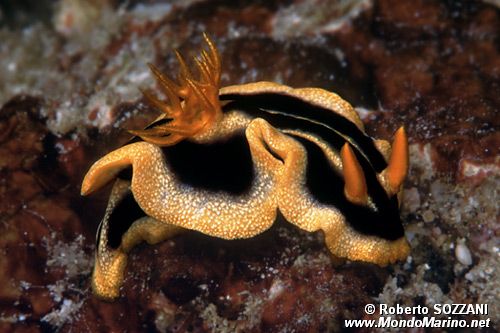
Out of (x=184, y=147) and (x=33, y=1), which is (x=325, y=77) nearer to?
(x=184, y=147)

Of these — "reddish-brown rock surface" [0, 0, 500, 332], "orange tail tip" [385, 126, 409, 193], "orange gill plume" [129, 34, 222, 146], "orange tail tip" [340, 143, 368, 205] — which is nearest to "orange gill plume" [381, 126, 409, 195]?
"orange tail tip" [385, 126, 409, 193]

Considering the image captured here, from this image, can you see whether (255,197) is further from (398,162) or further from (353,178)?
(398,162)

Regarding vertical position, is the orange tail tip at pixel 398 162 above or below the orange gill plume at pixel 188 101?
below

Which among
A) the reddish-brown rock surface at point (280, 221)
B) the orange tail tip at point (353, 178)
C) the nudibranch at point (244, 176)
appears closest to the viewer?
the orange tail tip at point (353, 178)

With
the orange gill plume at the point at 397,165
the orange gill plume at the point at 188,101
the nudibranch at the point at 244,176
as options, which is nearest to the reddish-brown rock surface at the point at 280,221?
the nudibranch at the point at 244,176

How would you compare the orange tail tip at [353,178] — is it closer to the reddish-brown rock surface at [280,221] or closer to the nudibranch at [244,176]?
the nudibranch at [244,176]

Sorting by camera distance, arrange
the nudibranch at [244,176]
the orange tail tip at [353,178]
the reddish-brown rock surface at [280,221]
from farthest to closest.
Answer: the reddish-brown rock surface at [280,221]
the nudibranch at [244,176]
the orange tail tip at [353,178]

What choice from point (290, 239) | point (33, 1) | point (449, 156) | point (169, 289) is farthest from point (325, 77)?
point (33, 1)

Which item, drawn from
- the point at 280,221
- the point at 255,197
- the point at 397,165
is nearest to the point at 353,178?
the point at 397,165

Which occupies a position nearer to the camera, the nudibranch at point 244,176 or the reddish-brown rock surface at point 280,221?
the nudibranch at point 244,176
